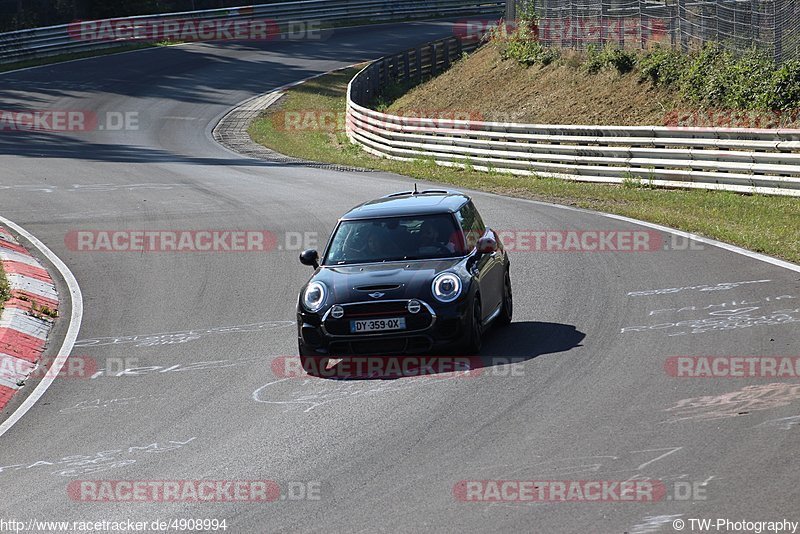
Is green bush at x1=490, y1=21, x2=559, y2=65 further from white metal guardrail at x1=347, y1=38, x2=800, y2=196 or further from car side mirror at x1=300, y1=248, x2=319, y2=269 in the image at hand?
car side mirror at x1=300, y1=248, x2=319, y2=269

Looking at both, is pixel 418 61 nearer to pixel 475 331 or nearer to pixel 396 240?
pixel 396 240

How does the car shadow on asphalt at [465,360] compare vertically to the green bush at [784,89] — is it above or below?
above

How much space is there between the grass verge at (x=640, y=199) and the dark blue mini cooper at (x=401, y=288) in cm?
539

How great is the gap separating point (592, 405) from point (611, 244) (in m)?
8.20

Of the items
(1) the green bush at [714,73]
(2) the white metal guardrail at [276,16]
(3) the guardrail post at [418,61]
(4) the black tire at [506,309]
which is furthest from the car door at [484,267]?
(2) the white metal guardrail at [276,16]

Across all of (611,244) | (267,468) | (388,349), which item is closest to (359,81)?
(611,244)

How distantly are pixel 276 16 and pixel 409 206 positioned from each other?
47.5 m

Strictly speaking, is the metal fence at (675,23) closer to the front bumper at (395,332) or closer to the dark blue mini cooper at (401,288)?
the dark blue mini cooper at (401,288)

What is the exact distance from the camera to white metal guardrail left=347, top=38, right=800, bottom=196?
20.6 m

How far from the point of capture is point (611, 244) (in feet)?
55.4

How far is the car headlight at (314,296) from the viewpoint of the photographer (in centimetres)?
1086

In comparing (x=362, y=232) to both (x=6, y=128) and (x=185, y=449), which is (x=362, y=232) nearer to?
(x=185, y=449)

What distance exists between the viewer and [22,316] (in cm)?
1357

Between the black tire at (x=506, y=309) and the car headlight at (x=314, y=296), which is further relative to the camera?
the black tire at (x=506, y=309)
